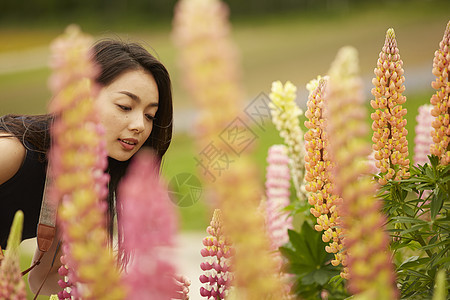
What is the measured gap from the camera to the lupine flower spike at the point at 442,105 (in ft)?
2.77

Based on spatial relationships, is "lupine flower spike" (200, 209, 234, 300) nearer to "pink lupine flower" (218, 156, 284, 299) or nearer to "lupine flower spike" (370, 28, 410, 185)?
"lupine flower spike" (370, 28, 410, 185)

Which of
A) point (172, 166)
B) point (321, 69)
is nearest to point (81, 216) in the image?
point (172, 166)

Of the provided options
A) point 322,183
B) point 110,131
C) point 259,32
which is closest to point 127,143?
point 110,131

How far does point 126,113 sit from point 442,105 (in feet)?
2.09

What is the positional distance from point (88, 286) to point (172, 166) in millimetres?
4690

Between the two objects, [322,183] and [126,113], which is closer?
[322,183]

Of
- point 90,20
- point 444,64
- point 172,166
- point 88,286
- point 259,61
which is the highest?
point 90,20

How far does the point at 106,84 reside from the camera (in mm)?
1309

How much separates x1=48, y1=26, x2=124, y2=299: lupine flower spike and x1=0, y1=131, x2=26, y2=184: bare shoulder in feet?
3.03

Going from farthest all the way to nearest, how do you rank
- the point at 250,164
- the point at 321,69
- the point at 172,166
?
1. the point at 321,69
2. the point at 172,166
3. the point at 250,164

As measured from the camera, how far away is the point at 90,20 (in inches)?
301

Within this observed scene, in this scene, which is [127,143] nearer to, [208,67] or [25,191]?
[25,191]

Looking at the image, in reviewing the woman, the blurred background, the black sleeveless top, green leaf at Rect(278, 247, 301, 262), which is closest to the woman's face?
the woman

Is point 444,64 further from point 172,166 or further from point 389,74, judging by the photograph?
point 172,166
